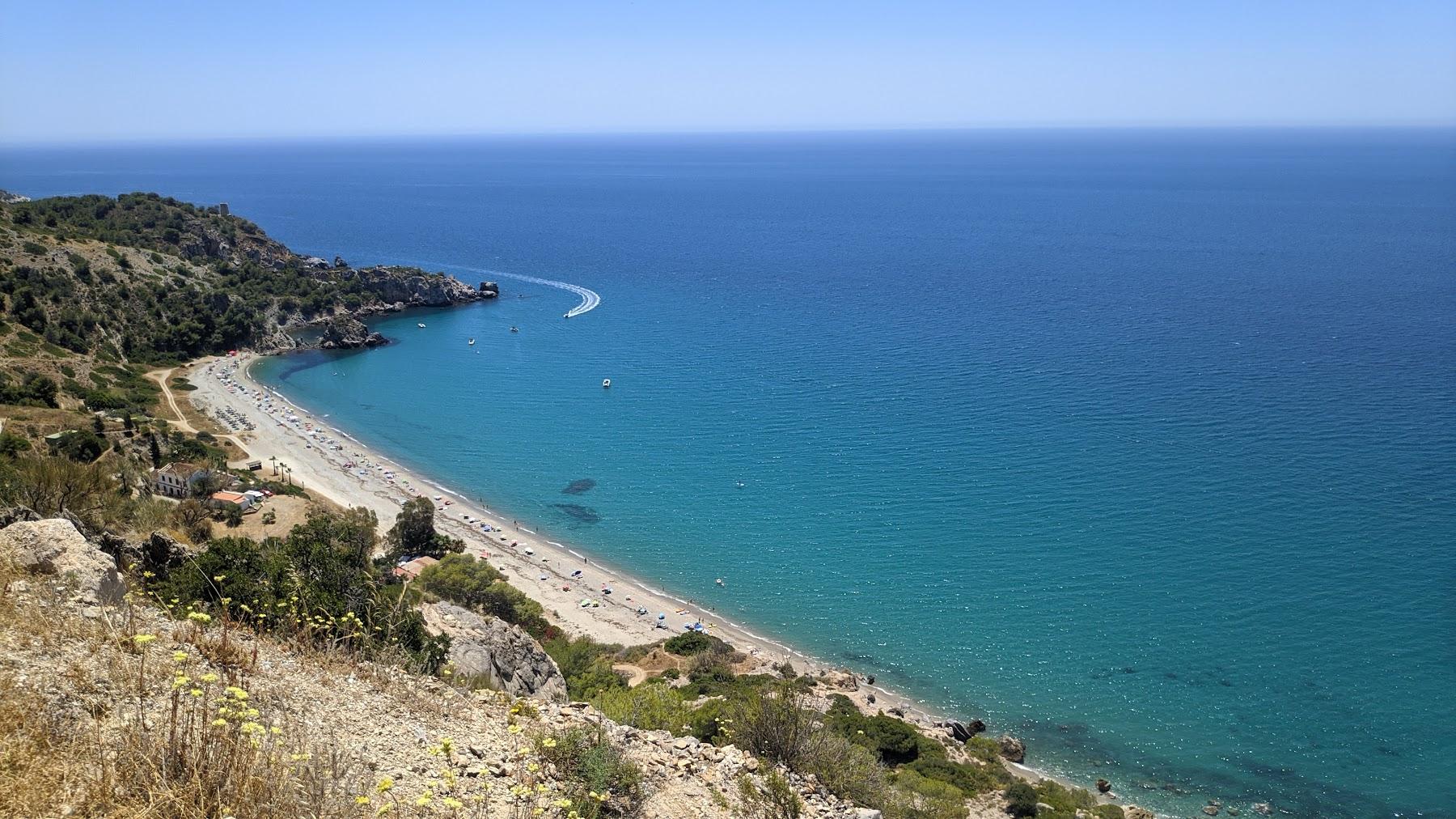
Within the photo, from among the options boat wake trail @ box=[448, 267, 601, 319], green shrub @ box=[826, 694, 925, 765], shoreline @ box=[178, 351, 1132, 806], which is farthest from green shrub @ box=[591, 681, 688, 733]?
boat wake trail @ box=[448, 267, 601, 319]

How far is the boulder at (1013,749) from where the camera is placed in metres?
29.9

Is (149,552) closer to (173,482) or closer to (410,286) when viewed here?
(173,482)

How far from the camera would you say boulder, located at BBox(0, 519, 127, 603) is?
1074cm

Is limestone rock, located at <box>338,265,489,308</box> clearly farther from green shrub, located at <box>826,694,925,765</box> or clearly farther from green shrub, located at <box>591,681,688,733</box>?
green shrub, located at <box>591,681,688,733</box>

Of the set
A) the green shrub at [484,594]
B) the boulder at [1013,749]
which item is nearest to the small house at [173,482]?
the green shrub at [484,594]

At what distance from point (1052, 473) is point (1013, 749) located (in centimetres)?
2498

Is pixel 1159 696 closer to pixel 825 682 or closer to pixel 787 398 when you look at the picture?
pixel 825 682

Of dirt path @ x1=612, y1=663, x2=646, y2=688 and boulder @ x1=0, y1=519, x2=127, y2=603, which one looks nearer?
boulder @ x1=0, y1=519, x2=127, y2=603

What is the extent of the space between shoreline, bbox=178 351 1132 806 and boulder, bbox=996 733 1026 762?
307mm

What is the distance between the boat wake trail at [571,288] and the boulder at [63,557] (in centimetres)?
8629

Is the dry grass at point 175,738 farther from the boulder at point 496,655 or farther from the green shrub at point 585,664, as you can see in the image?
the green shrub at point 585,664

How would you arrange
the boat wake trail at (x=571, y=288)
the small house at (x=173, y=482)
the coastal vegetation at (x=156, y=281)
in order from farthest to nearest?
the boat wake trail at (x=571, y=288), the coastal vegetation at (x=156, y=281), the small house at (x=173, y=482)

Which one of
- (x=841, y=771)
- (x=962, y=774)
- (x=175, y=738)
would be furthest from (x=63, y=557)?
(x=962, y=774)

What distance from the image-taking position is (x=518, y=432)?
207ft
